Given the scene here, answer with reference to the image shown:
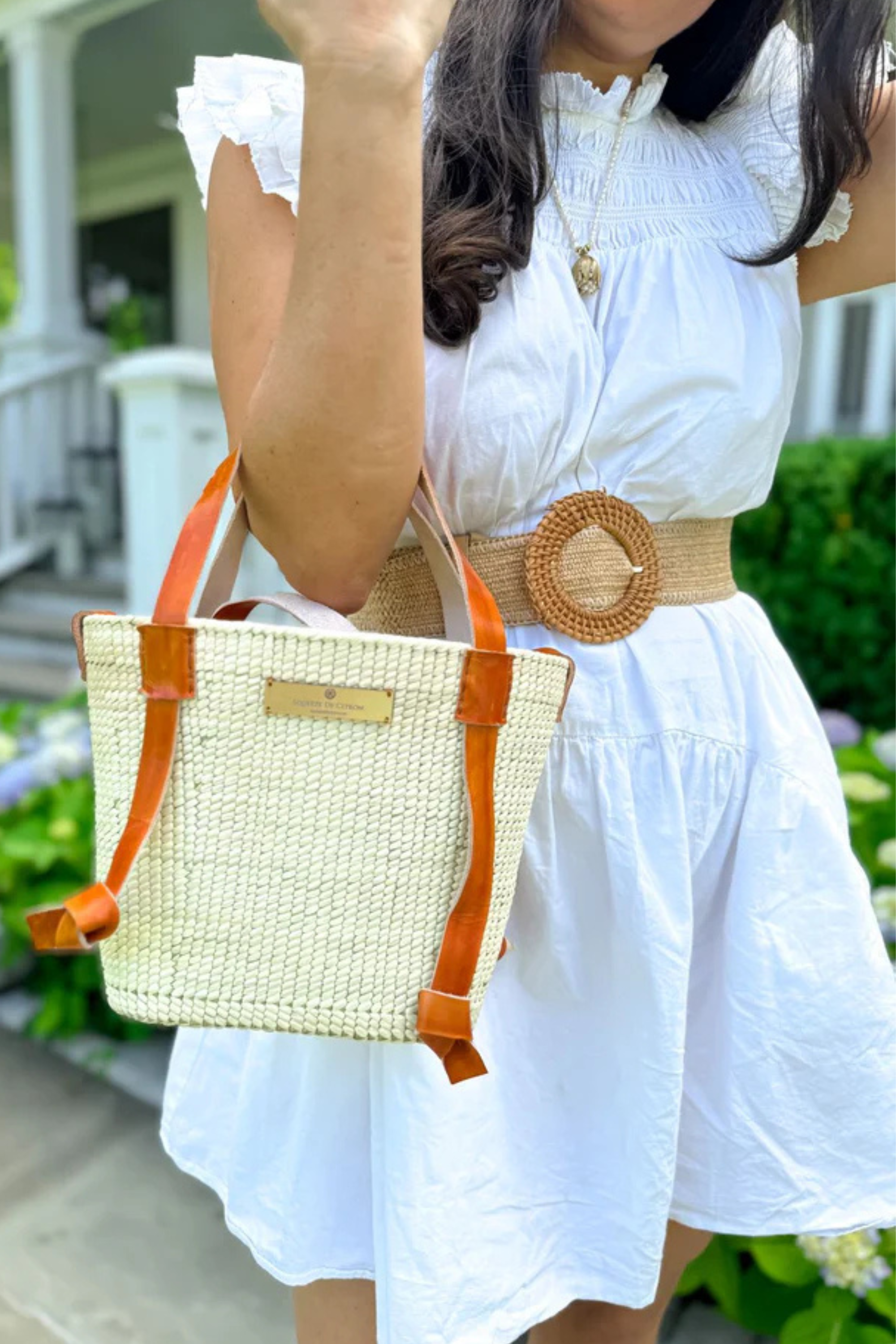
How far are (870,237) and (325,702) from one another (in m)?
0.72

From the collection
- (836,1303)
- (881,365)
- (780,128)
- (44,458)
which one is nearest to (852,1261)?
(836,1303)

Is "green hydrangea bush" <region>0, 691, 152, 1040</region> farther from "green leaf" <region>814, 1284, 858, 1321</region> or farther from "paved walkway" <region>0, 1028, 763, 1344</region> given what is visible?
"green leaf" <region>814, 1284, 858, 1321</region>

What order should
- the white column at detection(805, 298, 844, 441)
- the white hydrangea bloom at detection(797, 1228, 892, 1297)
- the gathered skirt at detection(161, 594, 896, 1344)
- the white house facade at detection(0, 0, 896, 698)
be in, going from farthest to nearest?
the white house facade at detection(0, 0, 896, 698) < the white column at detection(805, 298, 844, 441) < the white hydrangea bloom at detection(797, 1228, 892, 1297) < the gathered skirt at detection(161, 594, 896, 1344)

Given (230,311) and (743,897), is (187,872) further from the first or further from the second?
(743,897)

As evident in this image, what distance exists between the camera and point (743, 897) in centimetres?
95

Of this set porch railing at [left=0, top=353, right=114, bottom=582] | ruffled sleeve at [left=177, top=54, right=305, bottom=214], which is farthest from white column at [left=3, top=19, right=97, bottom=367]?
ruffled sleeve at [left=177, top=54, right=305, bottom=214]

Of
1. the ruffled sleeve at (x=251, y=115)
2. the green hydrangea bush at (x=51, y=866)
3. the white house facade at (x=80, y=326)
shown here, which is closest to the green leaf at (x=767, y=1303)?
the green hydrangea bush at (x=51, y=866)

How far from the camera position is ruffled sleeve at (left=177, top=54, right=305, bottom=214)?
0.77 meters

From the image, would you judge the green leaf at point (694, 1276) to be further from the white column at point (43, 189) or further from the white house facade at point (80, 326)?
the white column at point (43, 189)

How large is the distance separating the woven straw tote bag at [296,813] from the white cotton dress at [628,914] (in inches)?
6.7

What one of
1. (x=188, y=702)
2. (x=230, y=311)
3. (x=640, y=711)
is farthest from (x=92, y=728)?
(x=640, y=711)

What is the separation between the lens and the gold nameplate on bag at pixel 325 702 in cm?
67

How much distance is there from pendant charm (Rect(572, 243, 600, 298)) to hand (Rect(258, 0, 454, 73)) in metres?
0.30

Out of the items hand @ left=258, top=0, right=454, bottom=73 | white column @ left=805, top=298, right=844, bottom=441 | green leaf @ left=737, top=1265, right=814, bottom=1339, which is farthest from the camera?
white column @ left=805, top=298, right=844, bottom=441
